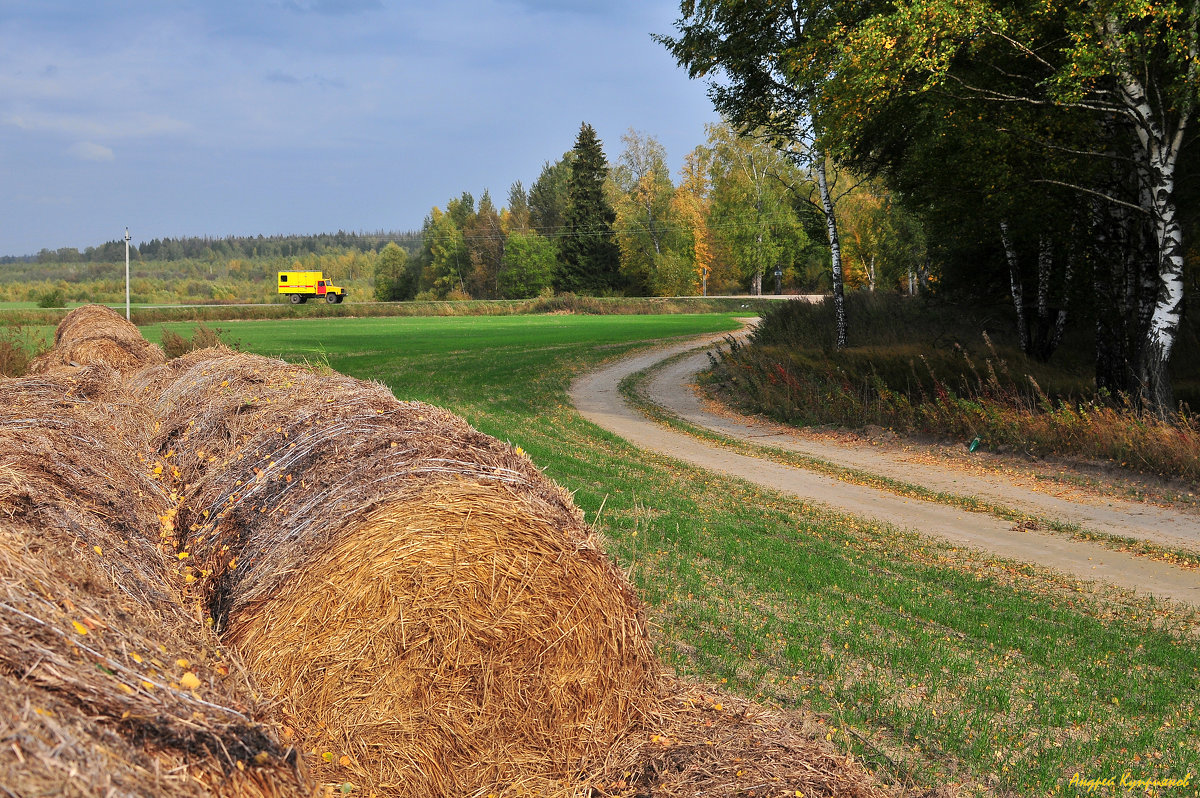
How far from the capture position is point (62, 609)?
246 cm

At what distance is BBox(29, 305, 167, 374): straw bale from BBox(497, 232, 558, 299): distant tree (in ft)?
237

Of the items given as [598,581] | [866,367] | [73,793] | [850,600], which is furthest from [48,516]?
[866,367]

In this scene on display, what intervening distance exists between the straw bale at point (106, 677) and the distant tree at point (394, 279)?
365ft

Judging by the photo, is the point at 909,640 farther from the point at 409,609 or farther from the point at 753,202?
the point at 753,202

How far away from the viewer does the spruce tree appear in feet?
262

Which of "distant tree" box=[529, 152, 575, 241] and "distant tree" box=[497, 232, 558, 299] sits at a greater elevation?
"distant tree" box=[529, 152, 575, 241]

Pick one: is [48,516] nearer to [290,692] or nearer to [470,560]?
[290,692]

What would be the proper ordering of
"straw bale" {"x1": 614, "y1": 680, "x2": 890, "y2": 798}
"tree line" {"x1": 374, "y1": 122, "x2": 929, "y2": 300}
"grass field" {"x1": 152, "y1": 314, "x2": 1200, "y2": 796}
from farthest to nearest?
1. "tree line" {"x1": 374, "y1": 122, "x2": 929, "y2": 300}
2. "grass field" {"x1": 152, "y1": 314, "x2": 1200, "y2": 796}
3. "straw bale" {"x1": 614, "y1": 680, "x2": 890, "y2": 798}

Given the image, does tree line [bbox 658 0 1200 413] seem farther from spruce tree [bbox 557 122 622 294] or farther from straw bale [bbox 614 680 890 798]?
spruce tree [bbox 557 122 622 294]

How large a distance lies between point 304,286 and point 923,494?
287ft

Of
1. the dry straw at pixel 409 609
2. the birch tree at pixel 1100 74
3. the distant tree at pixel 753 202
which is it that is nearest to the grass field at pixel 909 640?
the dry straw at pixel 409 609

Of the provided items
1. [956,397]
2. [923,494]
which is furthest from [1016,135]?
[923,494]

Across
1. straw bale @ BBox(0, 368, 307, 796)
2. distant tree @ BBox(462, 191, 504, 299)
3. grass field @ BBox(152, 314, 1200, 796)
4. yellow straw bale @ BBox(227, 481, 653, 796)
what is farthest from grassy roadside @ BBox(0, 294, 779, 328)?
straw bale @ BBox(0, 368, 307, 796)

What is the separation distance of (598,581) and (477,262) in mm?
103728
